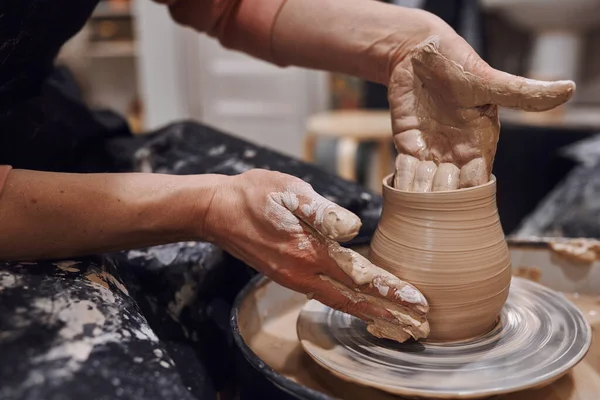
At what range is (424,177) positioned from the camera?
82 cm

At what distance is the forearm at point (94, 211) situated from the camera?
0.72 meters

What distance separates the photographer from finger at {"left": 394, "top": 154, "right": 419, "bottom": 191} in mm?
823

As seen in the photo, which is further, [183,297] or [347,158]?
[347,158]

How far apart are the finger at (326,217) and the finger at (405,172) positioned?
0.54 feet

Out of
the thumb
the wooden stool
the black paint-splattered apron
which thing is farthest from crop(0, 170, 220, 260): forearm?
the wooden stool

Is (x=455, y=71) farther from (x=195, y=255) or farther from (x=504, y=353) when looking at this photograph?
(x=195, y=255)

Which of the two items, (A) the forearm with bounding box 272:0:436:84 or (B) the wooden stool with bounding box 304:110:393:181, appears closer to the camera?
(A) the forearm with bounding box 272:0:436:84

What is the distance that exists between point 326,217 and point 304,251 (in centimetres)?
7

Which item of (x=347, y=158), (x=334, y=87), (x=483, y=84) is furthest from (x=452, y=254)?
(x=334, y=87)

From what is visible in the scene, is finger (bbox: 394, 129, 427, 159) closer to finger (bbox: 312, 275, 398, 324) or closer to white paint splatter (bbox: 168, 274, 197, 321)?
finger (bbox: 312, 275, 398, 324)

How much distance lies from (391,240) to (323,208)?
16 centimetres

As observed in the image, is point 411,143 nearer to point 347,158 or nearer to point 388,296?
point 388,296

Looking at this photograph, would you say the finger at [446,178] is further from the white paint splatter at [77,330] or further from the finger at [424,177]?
the white paint splatter at [77,330]

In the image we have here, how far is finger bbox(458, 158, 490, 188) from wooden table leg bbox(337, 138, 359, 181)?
188 cm
